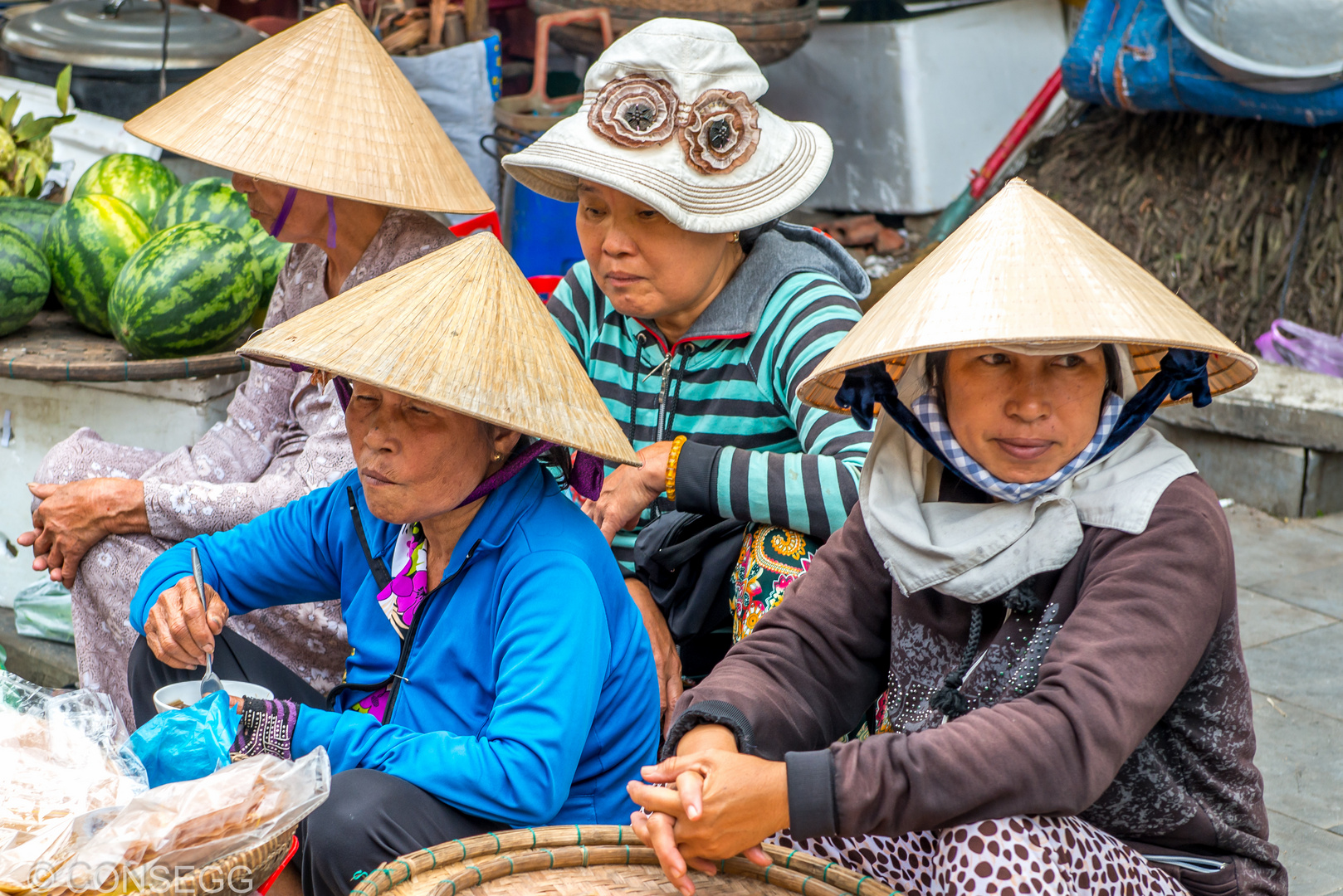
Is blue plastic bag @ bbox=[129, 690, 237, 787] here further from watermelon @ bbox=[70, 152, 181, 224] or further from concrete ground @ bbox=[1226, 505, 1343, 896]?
watermelon @ bbox=[70, 152, 181, 224]

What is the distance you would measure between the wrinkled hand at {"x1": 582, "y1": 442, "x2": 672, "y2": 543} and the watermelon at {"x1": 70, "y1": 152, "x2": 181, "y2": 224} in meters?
1.92

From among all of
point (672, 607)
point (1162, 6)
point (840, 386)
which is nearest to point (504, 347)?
point (840, 386)

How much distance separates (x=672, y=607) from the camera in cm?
263

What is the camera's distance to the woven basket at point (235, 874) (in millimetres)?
1566

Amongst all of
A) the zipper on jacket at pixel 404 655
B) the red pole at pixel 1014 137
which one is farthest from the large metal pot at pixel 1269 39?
the zipper on jacket at pixel 404 655

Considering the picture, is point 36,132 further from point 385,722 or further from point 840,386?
point 840,386

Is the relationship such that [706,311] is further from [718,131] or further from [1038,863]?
[1038,863]

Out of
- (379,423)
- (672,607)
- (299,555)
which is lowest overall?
(672,607)

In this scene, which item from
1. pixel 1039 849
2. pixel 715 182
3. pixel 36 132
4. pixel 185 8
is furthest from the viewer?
pixel 185 8

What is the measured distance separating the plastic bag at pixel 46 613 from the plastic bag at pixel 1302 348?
386 cm

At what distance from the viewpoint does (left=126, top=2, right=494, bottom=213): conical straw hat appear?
2.79 m

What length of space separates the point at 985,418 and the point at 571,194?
142cm

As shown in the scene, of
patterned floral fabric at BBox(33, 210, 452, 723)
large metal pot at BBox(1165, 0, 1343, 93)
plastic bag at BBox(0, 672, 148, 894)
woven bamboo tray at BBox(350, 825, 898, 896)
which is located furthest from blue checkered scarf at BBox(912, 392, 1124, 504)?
large metal pot at BBox(1165, 0, 1343, 93)

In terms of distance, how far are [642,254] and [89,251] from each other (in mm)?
1693
